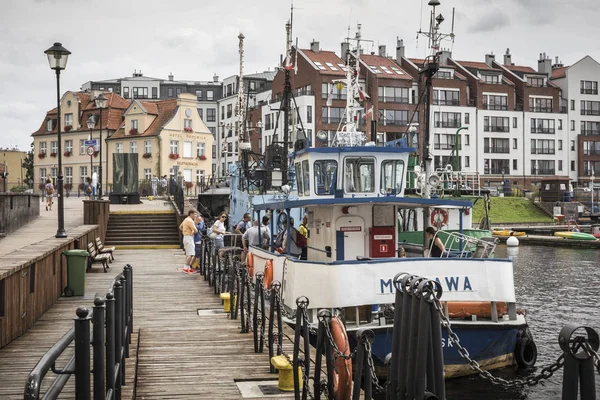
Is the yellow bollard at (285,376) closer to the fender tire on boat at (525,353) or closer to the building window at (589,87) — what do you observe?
the fender tire on boat at (525,353)

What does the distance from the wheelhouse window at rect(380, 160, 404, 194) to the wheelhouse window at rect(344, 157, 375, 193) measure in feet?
0.79

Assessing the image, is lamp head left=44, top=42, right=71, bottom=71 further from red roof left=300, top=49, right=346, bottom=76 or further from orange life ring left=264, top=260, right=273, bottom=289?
red roof left=300, top=49, right=346, bottom=76

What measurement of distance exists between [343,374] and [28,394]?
5.45 meters

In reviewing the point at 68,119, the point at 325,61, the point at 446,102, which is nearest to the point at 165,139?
the point at 68,119

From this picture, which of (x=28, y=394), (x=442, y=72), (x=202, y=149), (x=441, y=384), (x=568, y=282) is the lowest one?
(x=568, y=282)

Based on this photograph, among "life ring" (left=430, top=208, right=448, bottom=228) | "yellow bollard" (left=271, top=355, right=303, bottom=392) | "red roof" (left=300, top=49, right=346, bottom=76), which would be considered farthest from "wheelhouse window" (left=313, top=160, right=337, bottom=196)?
"red roof" (left=300, top=49, right=346, bottom=76)

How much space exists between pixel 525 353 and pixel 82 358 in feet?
43.4

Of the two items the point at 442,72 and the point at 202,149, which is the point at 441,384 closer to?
the point at 202,149

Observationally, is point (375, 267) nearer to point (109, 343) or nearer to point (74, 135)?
point (109, 343)

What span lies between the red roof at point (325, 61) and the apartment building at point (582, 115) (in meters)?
32.5

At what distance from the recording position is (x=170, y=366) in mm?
10617

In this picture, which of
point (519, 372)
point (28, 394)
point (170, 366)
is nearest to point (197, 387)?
point (170, 366)

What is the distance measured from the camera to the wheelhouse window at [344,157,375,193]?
59.7 ft

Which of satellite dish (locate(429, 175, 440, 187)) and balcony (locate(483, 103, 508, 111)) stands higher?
balcony (locate(483, 103, 508, 111))
